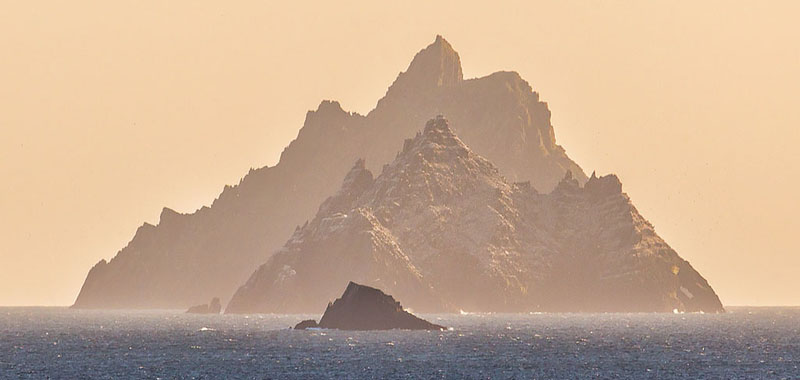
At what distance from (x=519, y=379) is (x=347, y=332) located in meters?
93.0

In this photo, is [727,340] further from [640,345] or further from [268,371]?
[268,371]

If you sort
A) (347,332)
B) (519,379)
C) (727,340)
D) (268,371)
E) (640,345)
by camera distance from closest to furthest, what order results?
(519,379)
(268,371)
(640,345)
(727,340)
(347,332)

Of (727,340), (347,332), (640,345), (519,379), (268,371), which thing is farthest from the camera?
(347,332)

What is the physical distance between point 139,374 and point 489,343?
64653 millimetres

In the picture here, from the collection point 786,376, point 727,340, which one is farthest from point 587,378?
point 727,340

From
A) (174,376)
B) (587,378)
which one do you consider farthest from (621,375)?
(174,376)

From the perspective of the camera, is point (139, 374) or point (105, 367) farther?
point (105, 367)

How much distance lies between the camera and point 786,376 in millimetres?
111250

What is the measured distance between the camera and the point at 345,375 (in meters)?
112

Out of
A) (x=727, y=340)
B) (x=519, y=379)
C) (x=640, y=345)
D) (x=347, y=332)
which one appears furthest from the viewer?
(x=347, y=332)

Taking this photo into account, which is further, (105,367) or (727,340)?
(727,340)

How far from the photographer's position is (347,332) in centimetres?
19888

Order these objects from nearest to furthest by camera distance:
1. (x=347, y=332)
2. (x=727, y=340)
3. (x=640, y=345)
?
(x=640, y=345)
(x=727, y=340)
(x=347, y=332)

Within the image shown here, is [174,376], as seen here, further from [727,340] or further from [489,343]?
[727,340]
